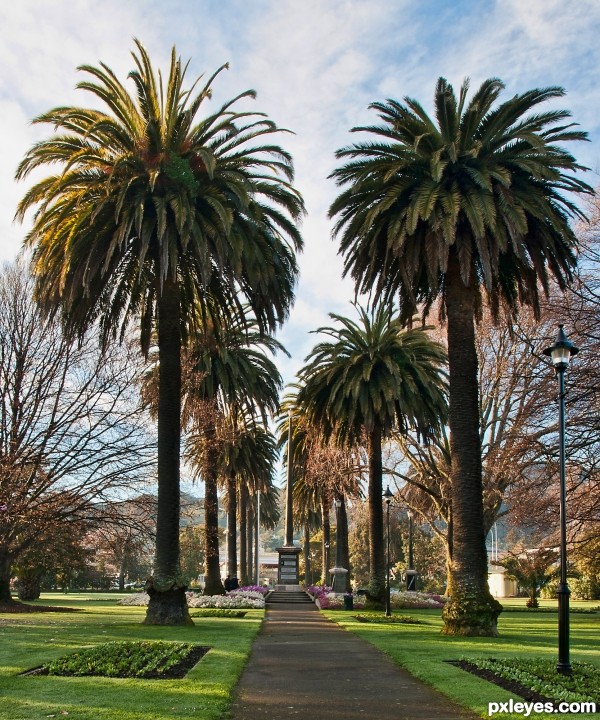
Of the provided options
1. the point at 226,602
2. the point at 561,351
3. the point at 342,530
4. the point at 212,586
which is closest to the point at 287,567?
the point at 342,530

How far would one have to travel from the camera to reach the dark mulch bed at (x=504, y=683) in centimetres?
1005

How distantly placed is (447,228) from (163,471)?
10.1 meters

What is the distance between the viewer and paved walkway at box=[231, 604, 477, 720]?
9578 mm

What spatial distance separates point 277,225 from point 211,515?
52.2ft

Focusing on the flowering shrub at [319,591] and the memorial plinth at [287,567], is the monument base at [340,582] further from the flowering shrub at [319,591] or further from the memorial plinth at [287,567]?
the memorial plinth at [287,567]

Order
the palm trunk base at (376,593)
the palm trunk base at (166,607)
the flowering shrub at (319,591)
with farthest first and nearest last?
the flowering shrub at (319,591), the palm trunk base at (376,593), the palm trunk base at (166,607)

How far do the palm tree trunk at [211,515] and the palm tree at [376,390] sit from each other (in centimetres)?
457

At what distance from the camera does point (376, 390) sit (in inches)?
1229

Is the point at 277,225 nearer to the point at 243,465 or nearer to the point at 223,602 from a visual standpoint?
the point at 223,602

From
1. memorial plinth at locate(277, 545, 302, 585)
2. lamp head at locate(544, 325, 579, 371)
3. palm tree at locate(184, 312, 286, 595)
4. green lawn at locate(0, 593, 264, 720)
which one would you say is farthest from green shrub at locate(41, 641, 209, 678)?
memorial plinth at locate(277, 545, 302, 585)

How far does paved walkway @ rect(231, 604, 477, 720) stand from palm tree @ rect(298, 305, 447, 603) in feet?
46.1

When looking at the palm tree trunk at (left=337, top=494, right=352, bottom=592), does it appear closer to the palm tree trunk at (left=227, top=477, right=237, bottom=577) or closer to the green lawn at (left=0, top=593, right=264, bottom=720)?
the palm tree trunk at (left=227, top=477, right=237, bottom=577)

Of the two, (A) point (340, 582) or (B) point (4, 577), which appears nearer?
(B) point (4, 577)

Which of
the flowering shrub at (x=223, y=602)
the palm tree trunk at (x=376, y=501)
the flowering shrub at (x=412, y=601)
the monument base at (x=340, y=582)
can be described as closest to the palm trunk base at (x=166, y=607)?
the flowering shrub at (x=223, y=602)
